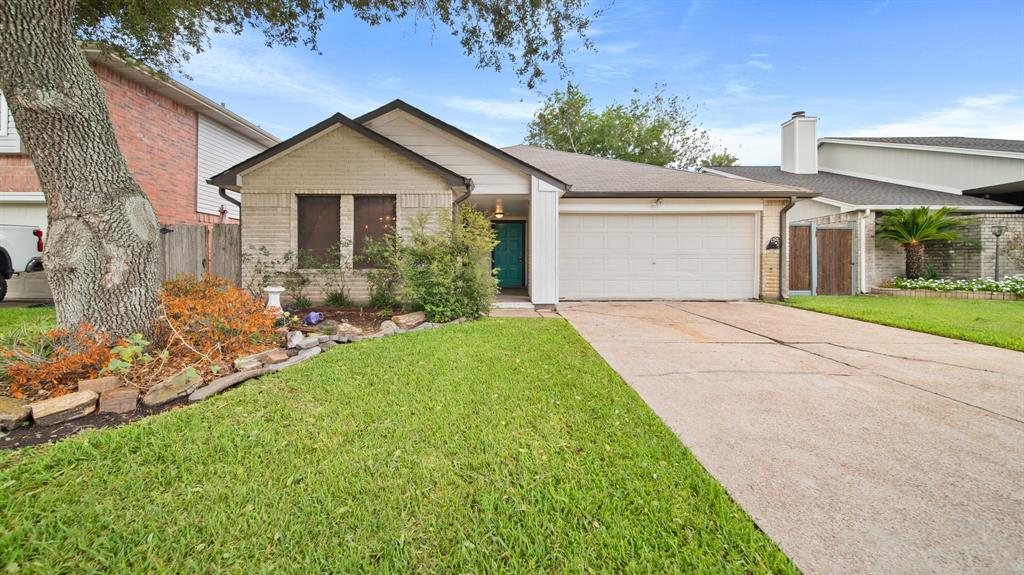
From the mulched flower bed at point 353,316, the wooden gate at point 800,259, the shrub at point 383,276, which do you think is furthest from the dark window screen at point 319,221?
the wooden gate at point 800,259

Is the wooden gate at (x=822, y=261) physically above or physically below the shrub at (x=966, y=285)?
above

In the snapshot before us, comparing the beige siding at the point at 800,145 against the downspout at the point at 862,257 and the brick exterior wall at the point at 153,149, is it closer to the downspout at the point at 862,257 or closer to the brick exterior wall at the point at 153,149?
the downspout at the point at 862,257

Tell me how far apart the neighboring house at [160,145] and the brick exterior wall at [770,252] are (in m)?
13.6

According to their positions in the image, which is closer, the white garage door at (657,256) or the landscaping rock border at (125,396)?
the landscaping rock border at (125,396)

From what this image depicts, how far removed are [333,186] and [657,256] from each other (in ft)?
24.5

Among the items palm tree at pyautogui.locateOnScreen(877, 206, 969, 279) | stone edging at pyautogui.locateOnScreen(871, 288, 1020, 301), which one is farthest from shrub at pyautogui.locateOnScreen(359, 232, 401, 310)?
palm tree at pyautogui.locateOnScreen(877, 206, 969, 279)

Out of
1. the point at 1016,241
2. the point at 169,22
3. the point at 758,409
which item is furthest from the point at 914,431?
the point at 1016,241

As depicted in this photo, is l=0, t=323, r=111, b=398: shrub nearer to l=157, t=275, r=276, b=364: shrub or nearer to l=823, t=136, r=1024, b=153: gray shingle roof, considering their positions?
l=157, t=275, r=276, b=364: shrub

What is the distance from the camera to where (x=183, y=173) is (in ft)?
37.0

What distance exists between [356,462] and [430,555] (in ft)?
2.68

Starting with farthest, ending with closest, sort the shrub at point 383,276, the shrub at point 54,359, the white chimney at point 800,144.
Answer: the white chimney at point 800,144 < the shrub at point 383,276 < the shrub at point 54,359

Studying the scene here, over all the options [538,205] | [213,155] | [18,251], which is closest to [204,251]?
[18,251]

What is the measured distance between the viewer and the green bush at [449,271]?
6.43m

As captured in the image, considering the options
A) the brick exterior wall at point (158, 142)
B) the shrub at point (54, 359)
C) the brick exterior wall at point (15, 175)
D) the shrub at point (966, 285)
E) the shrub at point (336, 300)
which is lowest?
the shrub at point (54, 359)
